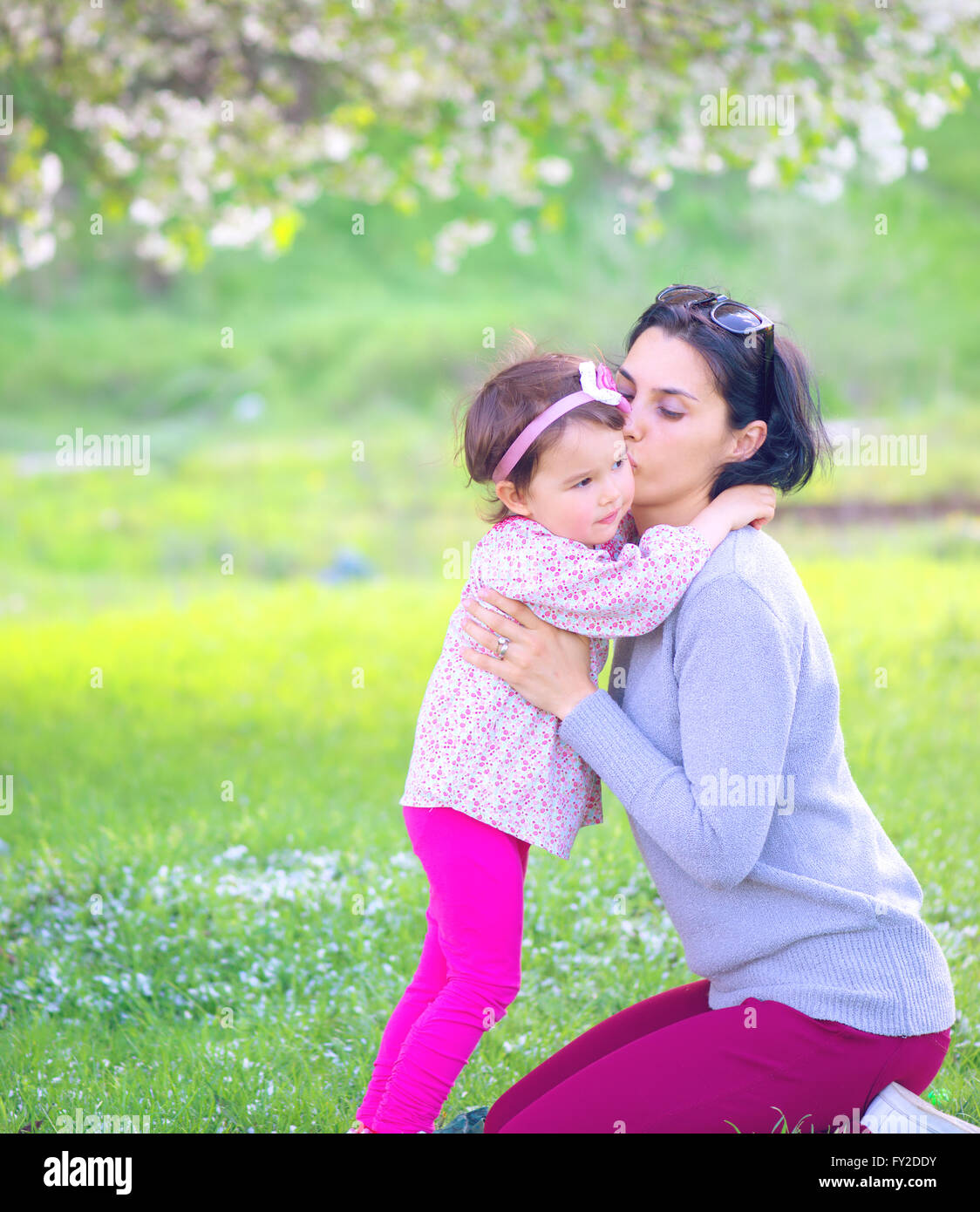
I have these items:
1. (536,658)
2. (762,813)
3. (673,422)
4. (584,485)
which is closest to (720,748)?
(762,813)

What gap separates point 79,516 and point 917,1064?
14132mm

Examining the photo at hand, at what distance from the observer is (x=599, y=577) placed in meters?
2.58

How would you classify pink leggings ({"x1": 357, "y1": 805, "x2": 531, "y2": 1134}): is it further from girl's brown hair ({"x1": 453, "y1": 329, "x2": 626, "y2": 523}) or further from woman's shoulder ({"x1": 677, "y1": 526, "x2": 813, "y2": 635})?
girl's brown hair ({"x1": 453, "y1": 329, "x2": 626, "y2": 523})

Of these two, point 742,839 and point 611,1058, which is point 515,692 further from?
point 611,1058

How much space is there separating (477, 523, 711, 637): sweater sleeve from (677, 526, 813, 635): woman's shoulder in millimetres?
31

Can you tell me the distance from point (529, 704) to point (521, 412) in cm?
64

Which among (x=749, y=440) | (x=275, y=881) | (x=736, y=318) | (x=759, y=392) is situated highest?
(x=736, y=318)

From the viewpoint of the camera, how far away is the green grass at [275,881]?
3393mm

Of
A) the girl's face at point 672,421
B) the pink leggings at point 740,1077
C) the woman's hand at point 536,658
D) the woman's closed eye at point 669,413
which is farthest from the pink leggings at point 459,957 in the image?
the woman's closed eye at point 669,413

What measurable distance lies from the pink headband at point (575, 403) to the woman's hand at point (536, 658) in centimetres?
31

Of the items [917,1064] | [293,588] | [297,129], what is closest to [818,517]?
[293,588]

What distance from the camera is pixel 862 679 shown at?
6.85 meters

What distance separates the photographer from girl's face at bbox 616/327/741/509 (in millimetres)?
2707
